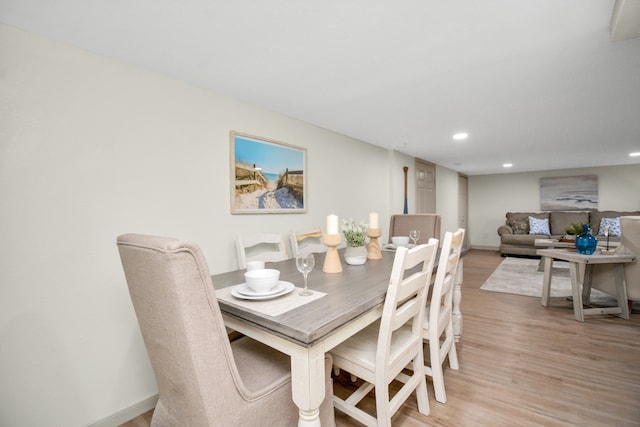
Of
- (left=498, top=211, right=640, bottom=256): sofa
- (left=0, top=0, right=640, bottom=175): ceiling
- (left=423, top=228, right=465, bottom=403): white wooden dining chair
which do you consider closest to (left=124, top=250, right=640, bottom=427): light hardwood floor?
(left=423, top=228, right=465, bottom=403): white wooden dining chair

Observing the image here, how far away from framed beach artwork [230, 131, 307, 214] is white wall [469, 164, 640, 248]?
21.6 ft

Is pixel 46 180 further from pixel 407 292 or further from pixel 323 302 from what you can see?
pixel 407 292

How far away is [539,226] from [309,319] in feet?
24.0

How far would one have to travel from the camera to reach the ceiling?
1267 millimetres

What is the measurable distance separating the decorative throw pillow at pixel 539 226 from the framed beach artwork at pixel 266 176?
610 cm

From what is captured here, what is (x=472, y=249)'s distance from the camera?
7.75m

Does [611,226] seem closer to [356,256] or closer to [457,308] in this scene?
[457,308]

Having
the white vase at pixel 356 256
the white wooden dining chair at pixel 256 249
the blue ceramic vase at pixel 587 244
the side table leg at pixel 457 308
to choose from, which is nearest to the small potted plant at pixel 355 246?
the white vase at pixel 356 256

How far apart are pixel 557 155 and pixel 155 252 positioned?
6066mm

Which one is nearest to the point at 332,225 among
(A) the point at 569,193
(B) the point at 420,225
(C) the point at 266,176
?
(C) the point at 266,176

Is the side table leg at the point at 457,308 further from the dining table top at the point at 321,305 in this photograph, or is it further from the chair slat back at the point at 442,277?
the dining table top at the point at 321,305

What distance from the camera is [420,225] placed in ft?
9.43

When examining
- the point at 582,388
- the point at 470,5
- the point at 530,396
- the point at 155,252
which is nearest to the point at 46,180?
the point at 155,252

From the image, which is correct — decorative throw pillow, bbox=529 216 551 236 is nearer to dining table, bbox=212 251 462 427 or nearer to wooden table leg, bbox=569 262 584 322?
wooden table leg, bbox=569 262 584 322
